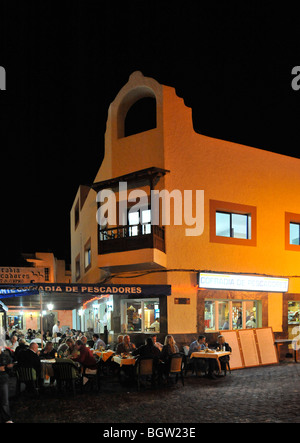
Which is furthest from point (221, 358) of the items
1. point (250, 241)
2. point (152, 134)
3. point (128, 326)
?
point (152, 134)

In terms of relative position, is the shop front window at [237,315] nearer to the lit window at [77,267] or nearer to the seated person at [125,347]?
the seated person at [125,347]

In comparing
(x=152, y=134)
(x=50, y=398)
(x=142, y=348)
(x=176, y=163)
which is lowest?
(x=50, y=398)

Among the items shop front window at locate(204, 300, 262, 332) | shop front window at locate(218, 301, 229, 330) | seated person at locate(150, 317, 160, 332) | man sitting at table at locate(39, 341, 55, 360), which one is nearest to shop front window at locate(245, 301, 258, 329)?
shop front window at locate(204, 300, 262, 332)

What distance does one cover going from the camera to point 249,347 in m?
17.4

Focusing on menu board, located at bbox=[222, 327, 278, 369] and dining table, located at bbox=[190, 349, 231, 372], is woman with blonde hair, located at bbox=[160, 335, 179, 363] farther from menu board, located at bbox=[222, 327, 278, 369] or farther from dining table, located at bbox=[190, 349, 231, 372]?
menu board, located at bbox=[222, 327, 278, 369]

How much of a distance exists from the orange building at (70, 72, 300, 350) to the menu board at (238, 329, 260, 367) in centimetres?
174

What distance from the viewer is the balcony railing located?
56.6 feet

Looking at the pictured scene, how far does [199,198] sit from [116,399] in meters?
9.61

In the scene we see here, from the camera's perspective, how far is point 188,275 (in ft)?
59.6

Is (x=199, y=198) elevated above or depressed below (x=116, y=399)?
above

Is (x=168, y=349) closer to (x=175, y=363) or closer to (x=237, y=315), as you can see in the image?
(x=175, y=363)

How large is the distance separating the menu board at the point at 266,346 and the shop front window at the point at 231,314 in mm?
1877

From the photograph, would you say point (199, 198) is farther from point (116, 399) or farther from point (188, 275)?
point (116, 399)

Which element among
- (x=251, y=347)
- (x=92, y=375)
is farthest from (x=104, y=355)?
(x=251, y=347)
